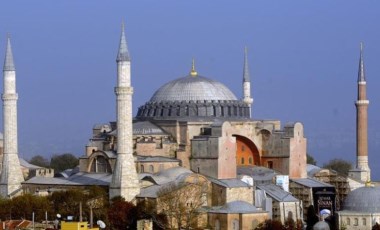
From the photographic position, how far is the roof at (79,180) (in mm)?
45188

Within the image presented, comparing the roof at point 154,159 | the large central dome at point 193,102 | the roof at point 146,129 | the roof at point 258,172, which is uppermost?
the large central dome at point 193,102

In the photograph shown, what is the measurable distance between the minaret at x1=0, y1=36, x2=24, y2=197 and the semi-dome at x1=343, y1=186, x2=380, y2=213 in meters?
12.5

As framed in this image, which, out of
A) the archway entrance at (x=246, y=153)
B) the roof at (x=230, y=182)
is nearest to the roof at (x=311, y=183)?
the archway entrance at (x=246, y=153)

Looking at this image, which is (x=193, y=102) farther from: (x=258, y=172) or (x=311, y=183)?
(x=311, y=183)

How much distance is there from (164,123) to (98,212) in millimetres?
7178

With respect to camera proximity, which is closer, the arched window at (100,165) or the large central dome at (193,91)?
the arched window at (100,165)

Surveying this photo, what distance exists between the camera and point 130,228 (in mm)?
41625

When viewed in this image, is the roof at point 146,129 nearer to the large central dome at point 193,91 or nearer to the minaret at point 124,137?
the large central dome at point 193,91

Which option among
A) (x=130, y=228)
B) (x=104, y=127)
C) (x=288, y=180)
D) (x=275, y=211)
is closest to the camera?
(x=130, y=228)

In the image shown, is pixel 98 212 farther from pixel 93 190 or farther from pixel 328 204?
pixel 328 204

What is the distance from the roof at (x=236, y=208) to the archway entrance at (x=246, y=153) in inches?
259

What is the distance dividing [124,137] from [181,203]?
10.6 feet

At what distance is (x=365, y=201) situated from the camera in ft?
141

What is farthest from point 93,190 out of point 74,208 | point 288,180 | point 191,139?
point 288,180
